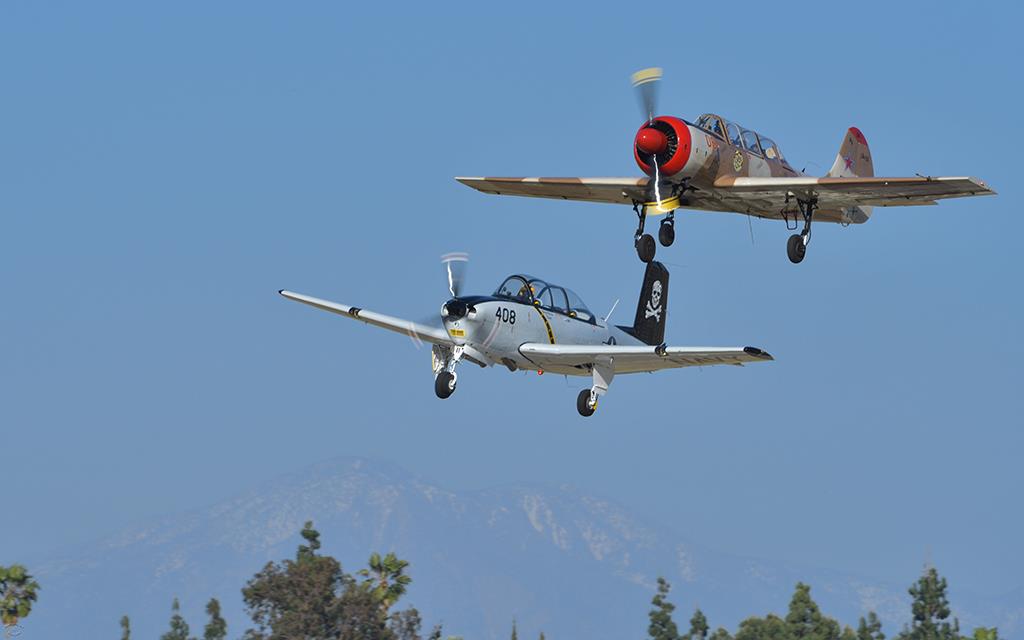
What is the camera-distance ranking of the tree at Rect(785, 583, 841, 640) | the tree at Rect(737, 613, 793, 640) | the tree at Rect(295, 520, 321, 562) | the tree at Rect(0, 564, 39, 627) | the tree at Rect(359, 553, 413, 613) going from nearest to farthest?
the tree at Rect(0, 564, 39, 627) → the tree at Rect(359, 553, 413, 613) → the tree at Rect(295, 520, 321, 562) → the tree at Rect(785, 583, 841, 640) → the tree at Rect(737, 613, 793, 640)

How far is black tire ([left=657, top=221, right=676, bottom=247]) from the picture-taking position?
34.8 metres

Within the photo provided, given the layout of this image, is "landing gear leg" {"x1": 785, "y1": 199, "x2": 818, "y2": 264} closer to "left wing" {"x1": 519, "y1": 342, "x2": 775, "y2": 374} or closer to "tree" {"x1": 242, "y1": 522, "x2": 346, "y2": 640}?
"left wing" {"x1": 519, "y1": 342, "x2": 775, "y2": 374}

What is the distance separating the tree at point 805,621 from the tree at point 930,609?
491 cm

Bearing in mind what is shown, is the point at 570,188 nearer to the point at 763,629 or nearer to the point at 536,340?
the point at 536,340

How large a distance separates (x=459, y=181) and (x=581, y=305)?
477 centimetres

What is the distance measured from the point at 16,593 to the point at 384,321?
3981cm

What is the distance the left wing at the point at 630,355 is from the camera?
34.0 meters

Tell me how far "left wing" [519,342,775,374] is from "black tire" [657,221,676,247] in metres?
2.14

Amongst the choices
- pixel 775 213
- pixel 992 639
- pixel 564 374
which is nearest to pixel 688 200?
pixel 775 213

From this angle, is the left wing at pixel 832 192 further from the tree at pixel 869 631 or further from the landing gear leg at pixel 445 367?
the tree at pixel 869 631

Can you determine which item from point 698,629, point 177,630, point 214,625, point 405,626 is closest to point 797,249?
point 405,626

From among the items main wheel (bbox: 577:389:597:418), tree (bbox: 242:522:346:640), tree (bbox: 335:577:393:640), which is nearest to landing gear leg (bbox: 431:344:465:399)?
main wheel (bbox: 577:389:597:418)

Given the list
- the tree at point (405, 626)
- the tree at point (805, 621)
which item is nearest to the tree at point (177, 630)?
the tree at point (805, 621)

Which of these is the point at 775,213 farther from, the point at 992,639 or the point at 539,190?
the point at 992,639
